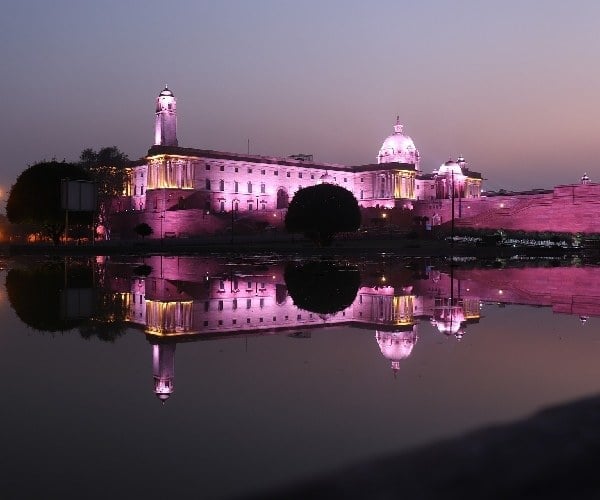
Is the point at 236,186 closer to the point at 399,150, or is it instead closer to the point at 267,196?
the point at 267,196

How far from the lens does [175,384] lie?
217 inches

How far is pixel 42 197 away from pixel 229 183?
47021mm

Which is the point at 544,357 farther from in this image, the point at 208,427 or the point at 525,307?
the point at 525,307

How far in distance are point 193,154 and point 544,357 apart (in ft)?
291

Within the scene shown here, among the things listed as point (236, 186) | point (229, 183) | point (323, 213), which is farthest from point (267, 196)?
point (323, 213)

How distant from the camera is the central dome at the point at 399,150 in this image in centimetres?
12562

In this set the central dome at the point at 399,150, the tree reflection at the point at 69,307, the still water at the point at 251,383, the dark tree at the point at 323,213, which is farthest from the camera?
the central dome at the point at 399,150

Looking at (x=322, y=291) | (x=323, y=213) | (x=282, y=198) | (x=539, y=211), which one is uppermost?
(x=282, y=198)

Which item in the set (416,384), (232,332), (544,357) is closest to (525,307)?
(544,357)

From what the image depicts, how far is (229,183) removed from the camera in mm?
97500

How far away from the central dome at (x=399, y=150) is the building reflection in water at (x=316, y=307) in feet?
358

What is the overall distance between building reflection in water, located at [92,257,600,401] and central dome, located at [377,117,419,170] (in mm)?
109165

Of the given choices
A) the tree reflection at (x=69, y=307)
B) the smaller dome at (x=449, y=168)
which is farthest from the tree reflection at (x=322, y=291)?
the smaller dome at (x=449, y=168)

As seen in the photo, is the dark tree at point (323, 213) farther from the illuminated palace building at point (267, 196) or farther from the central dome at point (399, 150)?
the central dome at point (399, 150)
